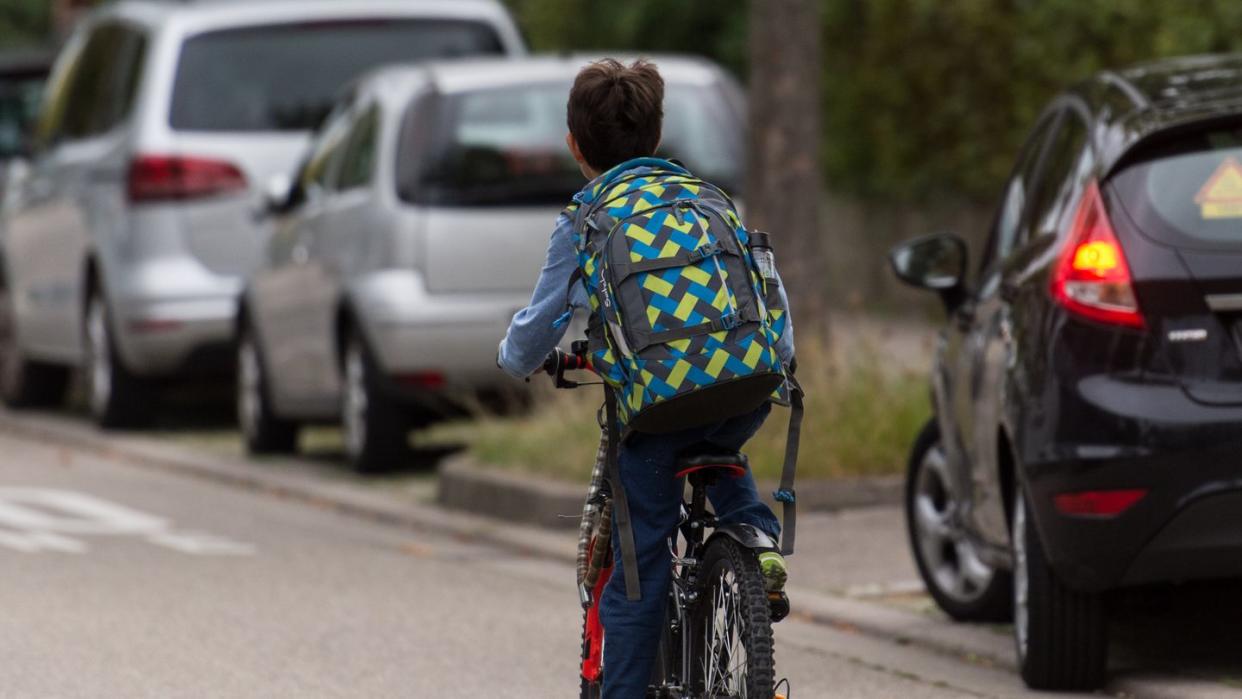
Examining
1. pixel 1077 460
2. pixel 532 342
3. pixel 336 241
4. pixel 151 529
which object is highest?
pixel 532 342

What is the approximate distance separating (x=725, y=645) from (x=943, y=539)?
3.08m

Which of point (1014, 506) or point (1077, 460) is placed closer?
point (1077, 460)

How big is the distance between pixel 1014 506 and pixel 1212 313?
104 cm

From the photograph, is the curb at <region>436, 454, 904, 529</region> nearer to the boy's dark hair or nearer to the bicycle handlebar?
the bicycle handlebar

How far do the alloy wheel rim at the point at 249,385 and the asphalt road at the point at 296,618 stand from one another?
1.80m

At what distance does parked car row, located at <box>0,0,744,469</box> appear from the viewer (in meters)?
11.7

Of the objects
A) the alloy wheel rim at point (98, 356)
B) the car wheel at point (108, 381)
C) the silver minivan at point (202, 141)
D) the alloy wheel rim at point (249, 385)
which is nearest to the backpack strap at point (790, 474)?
the alloy wheel rim at point (249, 385)

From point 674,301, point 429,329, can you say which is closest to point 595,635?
point 674,301

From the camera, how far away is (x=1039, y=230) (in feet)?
23.3

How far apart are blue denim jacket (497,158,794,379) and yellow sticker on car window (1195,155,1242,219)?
5.52ft

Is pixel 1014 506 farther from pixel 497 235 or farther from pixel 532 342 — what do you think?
pixel 497 235

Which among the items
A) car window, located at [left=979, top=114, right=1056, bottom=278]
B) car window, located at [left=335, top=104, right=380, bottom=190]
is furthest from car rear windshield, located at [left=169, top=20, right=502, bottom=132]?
car window, located at [left=979, top=114, right=1056, bottom=278]

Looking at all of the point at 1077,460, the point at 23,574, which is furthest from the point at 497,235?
the point at 1077,460

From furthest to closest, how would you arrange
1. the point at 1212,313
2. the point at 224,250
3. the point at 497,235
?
the point at 224,250 → the point at 497,235 → the point at 1212,313
